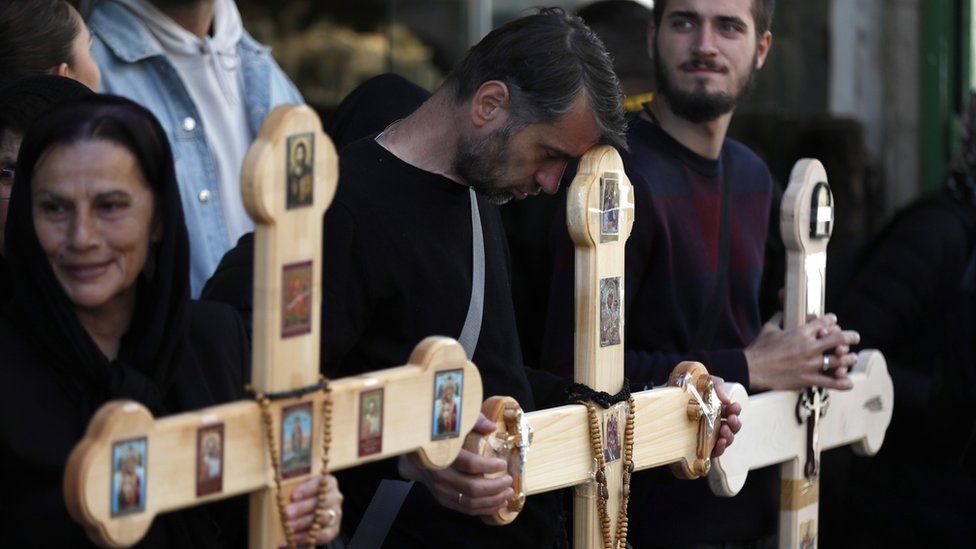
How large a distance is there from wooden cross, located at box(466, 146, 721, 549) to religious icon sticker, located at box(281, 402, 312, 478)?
40cm

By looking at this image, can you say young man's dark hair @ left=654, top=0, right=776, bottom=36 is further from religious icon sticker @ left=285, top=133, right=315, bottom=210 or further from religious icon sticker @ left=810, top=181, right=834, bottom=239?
religious icon sticker @ left=285, top=133, right=315, bottom=210

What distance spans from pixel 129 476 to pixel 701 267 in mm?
1532

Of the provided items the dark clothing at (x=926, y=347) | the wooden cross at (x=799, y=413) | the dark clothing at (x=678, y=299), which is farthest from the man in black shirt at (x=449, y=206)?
the dark clothing at (x=926, y=347)

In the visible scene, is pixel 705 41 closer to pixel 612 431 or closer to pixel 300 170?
pixel 612 431

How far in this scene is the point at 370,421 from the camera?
209cm

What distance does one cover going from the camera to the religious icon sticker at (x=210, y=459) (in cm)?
189

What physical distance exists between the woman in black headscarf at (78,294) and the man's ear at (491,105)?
0.61m

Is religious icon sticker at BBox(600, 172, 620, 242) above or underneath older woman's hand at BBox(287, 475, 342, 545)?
above

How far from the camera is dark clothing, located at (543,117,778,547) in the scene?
2895mm

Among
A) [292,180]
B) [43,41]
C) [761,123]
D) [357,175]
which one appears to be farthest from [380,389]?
[761,123]

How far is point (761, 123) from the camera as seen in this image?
18.7 feet

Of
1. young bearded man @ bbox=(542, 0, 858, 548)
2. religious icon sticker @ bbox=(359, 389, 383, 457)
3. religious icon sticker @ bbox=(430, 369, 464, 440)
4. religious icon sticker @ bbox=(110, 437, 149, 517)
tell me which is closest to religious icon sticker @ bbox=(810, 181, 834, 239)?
young bearded man @ bbox=(542, 0, 858, 548)

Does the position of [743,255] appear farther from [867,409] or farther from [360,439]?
[360,439]

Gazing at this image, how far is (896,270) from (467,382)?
6.20 ft
